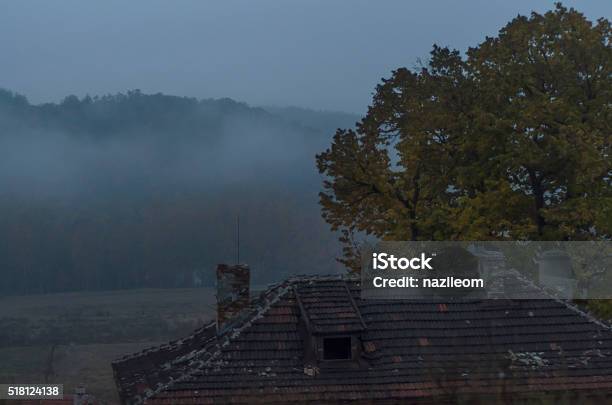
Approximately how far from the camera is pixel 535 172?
987 inches

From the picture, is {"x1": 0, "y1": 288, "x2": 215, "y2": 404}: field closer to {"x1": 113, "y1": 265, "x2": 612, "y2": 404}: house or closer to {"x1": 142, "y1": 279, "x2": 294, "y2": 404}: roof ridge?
{"x1": 142, "y1": 279, "x2": 294, "y2": 404}: roof ridge

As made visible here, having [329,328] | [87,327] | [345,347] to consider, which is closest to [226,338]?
[329,328]

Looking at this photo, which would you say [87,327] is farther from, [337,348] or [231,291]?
[337,348]

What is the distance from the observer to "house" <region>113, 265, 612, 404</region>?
15367 mm

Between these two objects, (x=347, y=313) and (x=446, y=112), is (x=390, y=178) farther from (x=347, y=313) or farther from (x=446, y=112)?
(x=347, y=313)

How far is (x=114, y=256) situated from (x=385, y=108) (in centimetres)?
12770

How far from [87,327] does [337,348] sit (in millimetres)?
96969

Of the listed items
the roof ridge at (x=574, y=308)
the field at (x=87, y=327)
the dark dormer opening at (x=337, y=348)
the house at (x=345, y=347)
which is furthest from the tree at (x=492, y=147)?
the field at (x=87, y=327)

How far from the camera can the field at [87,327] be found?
251 feet

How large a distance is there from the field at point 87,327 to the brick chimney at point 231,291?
44.0 metres

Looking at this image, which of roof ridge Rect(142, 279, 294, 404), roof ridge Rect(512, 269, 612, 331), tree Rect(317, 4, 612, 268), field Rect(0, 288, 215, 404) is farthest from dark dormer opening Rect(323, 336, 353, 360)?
field Rect(0, 288, 215, 404)

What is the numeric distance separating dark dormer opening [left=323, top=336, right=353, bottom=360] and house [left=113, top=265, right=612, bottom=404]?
0.07 feet

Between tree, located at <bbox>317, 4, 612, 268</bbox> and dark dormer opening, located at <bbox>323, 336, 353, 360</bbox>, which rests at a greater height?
tree, located at <bbox>317, 4, 612, 268</bbox>

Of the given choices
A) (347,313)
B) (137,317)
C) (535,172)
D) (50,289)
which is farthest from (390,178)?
(50,289)
